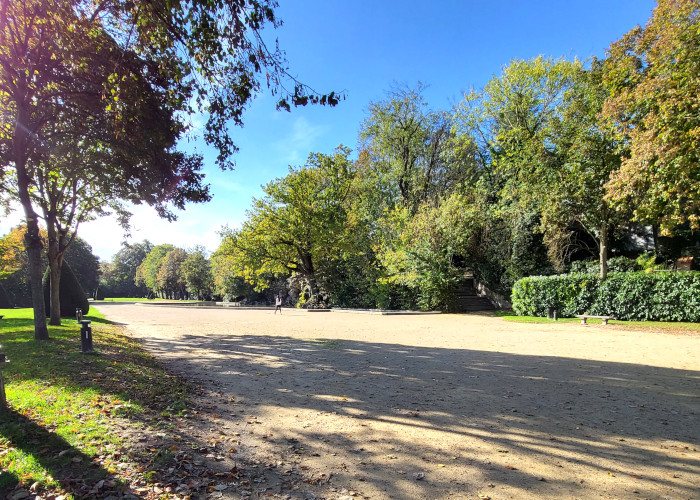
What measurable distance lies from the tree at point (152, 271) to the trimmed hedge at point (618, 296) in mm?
65098

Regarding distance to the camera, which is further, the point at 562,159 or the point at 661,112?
the point at 562,159

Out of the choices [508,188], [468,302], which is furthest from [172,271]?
[508,188]

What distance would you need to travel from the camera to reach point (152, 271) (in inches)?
2958

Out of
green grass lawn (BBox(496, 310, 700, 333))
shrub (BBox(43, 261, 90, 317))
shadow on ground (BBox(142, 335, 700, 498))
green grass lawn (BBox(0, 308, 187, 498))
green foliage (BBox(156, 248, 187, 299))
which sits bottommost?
green grass lawn (BBox(496, 310, 700, 333))

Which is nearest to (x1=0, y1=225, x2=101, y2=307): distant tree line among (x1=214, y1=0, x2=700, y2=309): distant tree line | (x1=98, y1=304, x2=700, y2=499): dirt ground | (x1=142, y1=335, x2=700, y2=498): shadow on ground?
(x1=214, y1=0, x2=700, y2=309): distant tree line

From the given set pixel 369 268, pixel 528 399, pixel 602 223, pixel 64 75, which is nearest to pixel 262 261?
pixel 369 268

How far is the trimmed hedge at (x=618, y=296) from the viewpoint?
12.5 m

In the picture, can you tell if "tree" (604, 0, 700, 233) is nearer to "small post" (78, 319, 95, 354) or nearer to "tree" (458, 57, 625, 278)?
"tree" (458, 57, 625, 278)

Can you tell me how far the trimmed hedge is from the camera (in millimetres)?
12539

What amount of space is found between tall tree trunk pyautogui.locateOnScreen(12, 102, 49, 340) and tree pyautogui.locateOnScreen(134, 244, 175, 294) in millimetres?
62798

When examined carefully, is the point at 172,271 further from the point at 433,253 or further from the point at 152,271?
the point at 433,253

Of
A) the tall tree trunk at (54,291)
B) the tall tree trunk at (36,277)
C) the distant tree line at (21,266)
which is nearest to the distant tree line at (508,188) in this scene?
the tall tree trunk at (54,291)

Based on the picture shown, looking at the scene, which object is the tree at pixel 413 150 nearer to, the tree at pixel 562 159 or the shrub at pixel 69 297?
the tree at pixel 562 159

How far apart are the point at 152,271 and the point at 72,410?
80855mm
